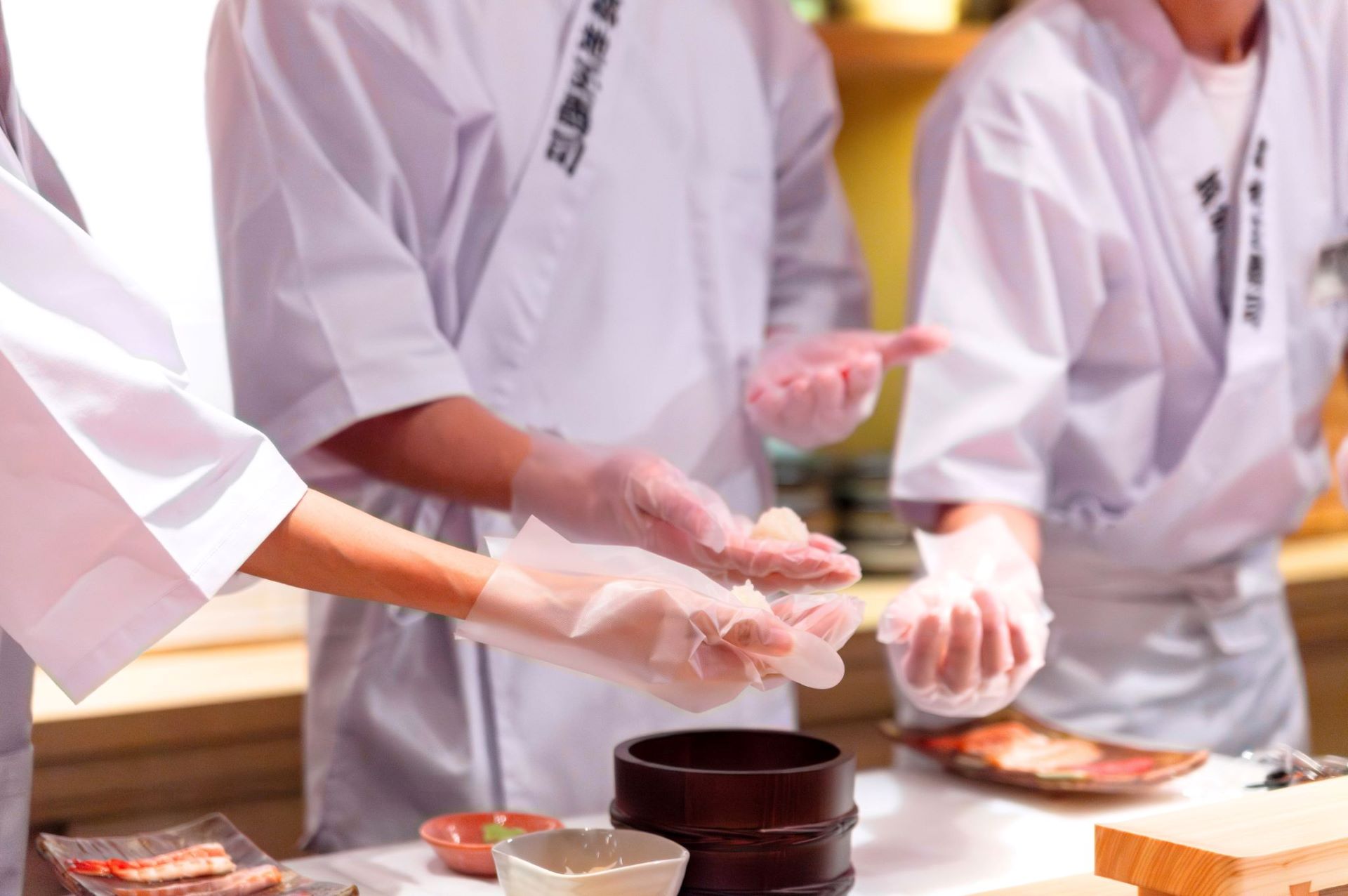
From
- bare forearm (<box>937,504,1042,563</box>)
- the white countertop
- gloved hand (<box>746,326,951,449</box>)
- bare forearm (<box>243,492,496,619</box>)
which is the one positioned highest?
gloved hand (<box>746,326,951,449</box>)

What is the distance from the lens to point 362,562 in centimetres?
92

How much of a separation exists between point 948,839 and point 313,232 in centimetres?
78

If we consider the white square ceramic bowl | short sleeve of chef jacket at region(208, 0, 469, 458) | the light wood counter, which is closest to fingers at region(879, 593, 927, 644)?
the white square ceramic bowl

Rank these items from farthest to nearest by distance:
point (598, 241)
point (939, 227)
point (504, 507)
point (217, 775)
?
point (217, 775)
point (939, 227)
point (598, 241)
point (504, 507)

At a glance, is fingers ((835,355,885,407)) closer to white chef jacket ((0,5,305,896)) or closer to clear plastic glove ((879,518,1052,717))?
clear plastic glove ((879,518,1052,717))

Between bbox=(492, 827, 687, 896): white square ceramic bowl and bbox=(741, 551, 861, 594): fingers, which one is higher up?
bbox=(741, 551, 861, 594): fingers

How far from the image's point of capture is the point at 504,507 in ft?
4.31

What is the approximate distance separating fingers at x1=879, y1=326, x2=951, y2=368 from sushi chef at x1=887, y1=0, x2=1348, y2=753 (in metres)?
0.12

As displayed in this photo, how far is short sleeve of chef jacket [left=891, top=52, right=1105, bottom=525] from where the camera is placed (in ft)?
4.88

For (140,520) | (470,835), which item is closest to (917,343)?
(470,835)

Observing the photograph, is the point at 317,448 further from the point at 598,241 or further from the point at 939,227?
the point at 939,227

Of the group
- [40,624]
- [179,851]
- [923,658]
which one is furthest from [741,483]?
[40,624]

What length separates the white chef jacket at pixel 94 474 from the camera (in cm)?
84

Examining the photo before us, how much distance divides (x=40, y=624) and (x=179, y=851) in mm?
267
